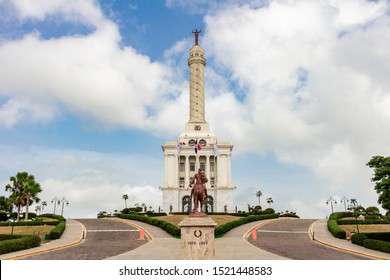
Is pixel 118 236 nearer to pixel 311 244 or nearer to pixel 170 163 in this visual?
pixel 311 244

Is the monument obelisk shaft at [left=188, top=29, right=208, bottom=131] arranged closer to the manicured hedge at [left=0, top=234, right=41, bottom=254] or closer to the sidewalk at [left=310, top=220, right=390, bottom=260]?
the sidewalk at [left=310, top=220, right=390, bottom=260]

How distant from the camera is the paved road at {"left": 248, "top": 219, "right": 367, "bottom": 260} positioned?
26.0 meters

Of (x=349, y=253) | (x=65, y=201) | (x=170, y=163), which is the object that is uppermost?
Answer: (x=170, y=163)

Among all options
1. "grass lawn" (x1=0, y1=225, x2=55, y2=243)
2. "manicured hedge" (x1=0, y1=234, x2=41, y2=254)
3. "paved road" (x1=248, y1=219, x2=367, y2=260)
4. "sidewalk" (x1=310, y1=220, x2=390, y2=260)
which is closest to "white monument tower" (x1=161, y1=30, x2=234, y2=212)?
"paved road" (x1=248, y1=219, x2=367, y2=260)

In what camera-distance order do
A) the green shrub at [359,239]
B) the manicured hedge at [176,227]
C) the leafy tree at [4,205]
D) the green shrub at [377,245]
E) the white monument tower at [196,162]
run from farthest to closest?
the white monument tower at [196,162] → the leafy tree at [4,205] → the manicured hedge at [176,227] → the green shrub at [359,239] → the green shrub at [377,245]

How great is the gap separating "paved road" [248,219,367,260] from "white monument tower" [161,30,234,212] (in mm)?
32352

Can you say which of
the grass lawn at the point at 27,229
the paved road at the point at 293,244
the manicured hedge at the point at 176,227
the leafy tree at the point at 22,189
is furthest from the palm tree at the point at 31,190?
the paved road at the point at 293,244

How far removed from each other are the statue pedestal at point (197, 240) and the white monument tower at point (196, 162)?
203 feet

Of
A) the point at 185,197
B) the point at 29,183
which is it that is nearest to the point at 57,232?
the point at 29,183

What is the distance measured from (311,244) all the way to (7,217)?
69588mm

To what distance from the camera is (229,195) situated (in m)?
80.6

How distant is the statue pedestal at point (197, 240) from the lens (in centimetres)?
1730

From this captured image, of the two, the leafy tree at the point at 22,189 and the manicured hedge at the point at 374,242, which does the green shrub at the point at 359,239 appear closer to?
the manicured hedge at the point at 374,242
